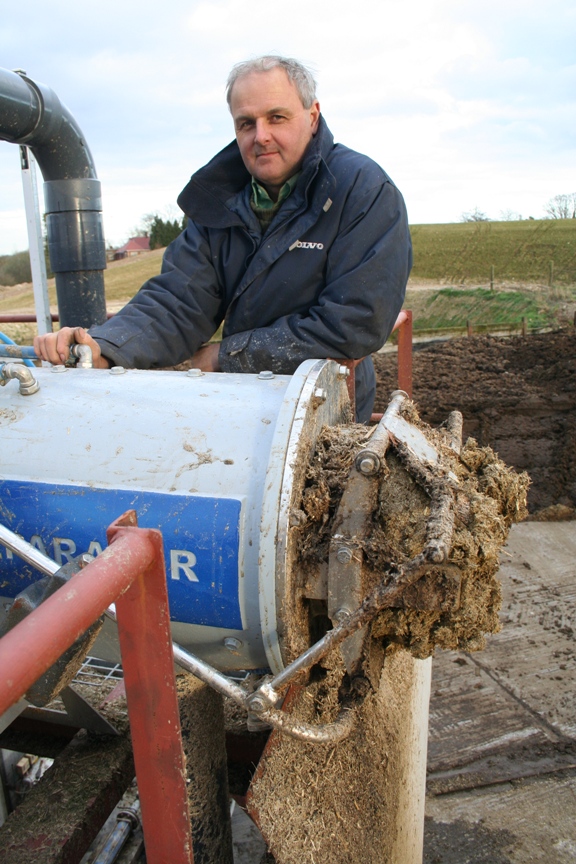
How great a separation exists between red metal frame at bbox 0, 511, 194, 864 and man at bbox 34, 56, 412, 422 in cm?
102

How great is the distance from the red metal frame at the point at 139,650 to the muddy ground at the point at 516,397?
3561 mm

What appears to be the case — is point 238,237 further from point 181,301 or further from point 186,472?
point 186,472

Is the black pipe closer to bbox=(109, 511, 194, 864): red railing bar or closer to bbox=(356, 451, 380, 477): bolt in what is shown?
bbox=(356, 451, 380, 477): bolt

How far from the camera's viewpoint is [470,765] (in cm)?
232

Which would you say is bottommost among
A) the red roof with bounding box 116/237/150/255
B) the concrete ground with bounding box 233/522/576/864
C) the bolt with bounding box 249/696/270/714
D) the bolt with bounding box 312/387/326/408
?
the concrete ground with bounding box 233/522/576/864

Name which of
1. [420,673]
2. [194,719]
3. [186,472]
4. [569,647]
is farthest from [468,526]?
[569,647]

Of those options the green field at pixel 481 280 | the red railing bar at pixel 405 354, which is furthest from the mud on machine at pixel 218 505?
the green field at pixel 481 280

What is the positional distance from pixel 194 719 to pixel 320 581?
0.40 metres

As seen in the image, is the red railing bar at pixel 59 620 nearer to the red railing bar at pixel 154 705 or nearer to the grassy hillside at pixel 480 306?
the red railing bar at pixel 154 705

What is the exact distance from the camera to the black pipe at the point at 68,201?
11.3 feet

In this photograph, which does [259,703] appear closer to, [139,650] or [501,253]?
[139,650]

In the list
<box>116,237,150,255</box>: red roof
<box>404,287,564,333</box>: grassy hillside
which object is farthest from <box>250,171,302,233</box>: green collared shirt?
<box>116,237,150,255</box>: red roof

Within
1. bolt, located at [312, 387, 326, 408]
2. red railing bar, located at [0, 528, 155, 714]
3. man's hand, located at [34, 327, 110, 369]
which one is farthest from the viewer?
man's hand, located at [34, 327, 110, 369]

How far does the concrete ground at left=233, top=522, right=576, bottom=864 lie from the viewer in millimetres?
2051
